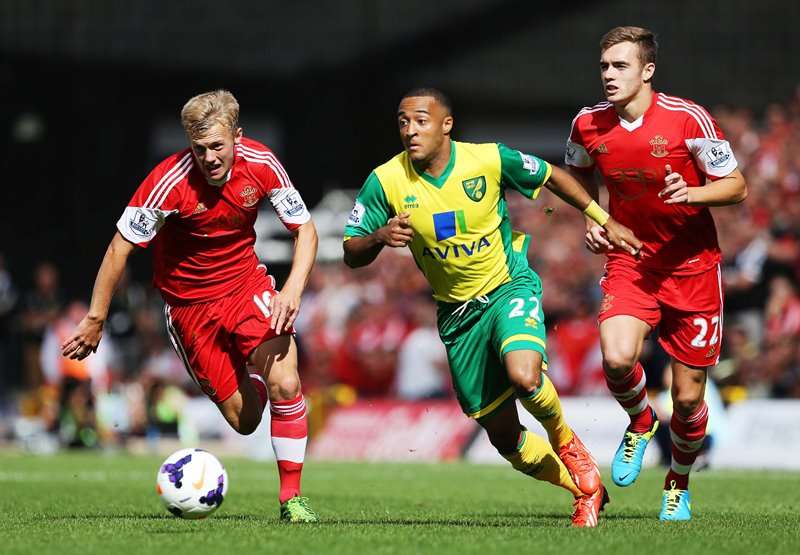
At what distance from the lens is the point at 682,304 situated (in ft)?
32.4

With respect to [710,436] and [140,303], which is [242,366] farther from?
[140,303]

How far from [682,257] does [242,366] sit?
120 inches

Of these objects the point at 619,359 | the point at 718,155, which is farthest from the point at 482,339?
the point at 718,155

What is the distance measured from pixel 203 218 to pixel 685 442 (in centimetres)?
353

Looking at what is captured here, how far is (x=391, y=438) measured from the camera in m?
20.0

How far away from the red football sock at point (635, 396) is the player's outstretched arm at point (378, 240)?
1781 mm

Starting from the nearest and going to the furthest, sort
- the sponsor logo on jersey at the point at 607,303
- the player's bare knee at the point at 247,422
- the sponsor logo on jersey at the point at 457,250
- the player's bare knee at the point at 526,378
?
the player's bare knee at the point at 526,378 → the sponsor logo on jersey at the point at 457,250 → the sponsor logo on jersey at the point at 607,303 → the player's bare knee at the point at 247,422

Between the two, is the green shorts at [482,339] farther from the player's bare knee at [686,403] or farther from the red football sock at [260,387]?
the red football sock at [260,387]

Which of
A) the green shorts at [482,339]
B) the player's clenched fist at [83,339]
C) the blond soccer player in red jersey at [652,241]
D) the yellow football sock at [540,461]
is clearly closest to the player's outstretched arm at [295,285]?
the green shorts at [482,339]

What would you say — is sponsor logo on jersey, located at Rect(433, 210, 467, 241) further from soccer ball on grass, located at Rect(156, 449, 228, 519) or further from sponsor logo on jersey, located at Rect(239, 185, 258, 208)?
soccer ball on grass, located at Rect(156, 449, 228, 519)

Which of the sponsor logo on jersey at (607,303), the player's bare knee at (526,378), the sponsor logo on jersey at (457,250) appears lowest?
the player's bare knee at (526,378)

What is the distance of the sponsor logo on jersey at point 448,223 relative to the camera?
9.47 m

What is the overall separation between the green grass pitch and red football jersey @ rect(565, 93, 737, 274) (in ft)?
5.75

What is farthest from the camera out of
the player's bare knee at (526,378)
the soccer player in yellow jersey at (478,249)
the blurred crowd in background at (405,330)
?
the blurred crowd in background at (405,330)
